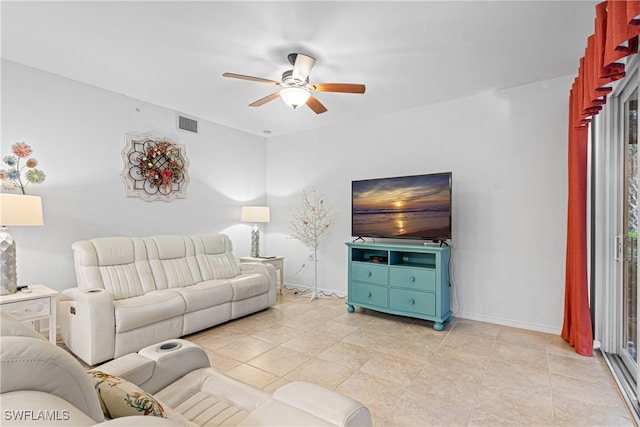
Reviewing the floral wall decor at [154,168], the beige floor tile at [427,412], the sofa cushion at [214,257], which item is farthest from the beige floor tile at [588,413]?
the floral wall decor at [154,168]

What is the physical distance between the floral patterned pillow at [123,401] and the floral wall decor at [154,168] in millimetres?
3467

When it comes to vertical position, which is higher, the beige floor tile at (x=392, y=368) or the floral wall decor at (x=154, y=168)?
the floral wall decor at (x=154, y=168)

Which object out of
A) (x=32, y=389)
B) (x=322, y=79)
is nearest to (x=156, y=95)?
(x=322, y=79)

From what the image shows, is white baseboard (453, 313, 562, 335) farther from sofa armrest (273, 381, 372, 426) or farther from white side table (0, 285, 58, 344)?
white side table (0, 285, 58, 344)

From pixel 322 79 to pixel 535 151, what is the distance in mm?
2428

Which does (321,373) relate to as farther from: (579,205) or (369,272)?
(579,205)

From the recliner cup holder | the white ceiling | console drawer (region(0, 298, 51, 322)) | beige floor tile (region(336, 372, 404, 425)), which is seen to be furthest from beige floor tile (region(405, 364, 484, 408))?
console drawer (region(0, 298, 51, 322))

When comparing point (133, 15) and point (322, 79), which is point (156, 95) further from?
point (322, 79)

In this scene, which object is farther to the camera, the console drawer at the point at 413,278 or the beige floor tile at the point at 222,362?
the console drawer at the point at 413,278

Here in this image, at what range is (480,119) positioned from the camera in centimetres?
383

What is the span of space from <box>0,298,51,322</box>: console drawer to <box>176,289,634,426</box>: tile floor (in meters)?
1.35

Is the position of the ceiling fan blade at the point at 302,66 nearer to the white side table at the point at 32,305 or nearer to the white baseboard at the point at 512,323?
the white side table at the point at 32,305

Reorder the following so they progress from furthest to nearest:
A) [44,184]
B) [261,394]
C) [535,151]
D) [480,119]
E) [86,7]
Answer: [480,119], [535,151], [44,184], [86,7], [261,394]

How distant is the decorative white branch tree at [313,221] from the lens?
514cm
